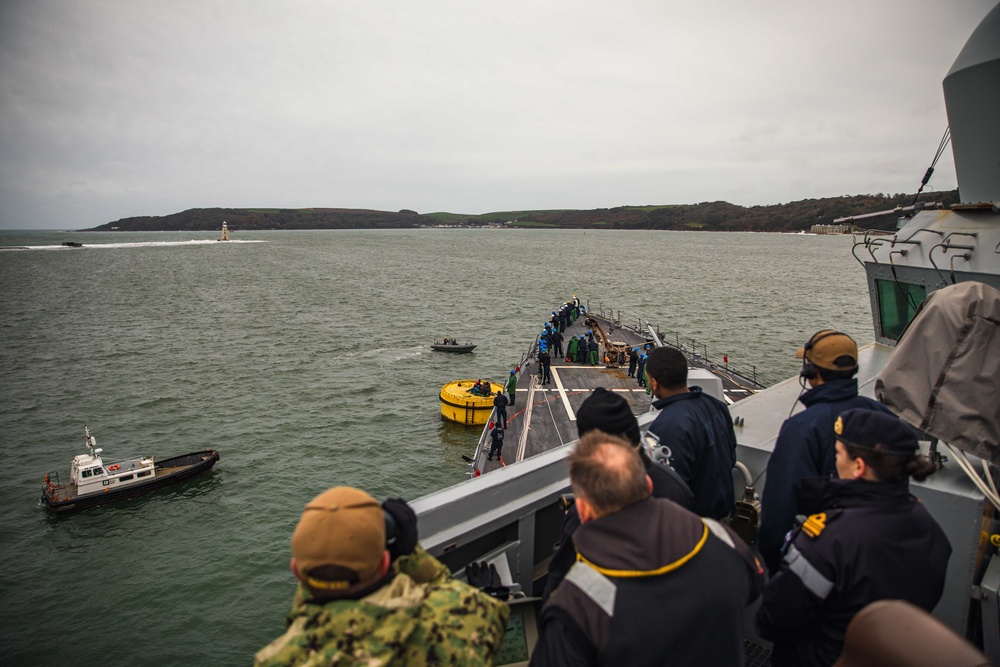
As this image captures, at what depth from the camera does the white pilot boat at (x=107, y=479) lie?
19.4 meters

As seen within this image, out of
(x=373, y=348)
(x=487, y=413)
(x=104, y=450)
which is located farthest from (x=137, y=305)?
(x=487, y=413)

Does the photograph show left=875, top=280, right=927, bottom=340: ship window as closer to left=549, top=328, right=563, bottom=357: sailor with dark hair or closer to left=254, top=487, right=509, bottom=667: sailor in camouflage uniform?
left=254, top=487, right=509, bottom=667: sailor in camouflage uniform

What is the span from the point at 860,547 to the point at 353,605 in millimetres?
2167

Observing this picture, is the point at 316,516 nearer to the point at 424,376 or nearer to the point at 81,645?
the point at 81,645

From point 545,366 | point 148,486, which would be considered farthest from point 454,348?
point 148,486

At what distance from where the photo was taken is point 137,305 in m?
60.2

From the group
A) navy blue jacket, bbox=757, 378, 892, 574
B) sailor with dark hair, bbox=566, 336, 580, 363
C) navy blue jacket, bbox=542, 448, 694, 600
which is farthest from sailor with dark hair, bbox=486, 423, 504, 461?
navy blue jacket, bbox=542, 448, 694, 600

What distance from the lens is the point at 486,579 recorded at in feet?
11.4

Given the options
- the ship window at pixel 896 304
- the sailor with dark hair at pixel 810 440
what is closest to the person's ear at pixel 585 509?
the sailor with dark hair at pixel 810 440

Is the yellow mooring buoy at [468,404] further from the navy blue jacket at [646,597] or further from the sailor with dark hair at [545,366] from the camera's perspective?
the navy blue jacket at [646,597]

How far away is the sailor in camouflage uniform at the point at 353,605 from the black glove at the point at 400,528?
0.17m

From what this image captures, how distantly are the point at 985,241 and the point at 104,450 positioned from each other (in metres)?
28.6

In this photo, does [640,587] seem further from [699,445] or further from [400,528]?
[699,445]

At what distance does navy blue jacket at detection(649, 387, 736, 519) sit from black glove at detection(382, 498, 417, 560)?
6.17ft
